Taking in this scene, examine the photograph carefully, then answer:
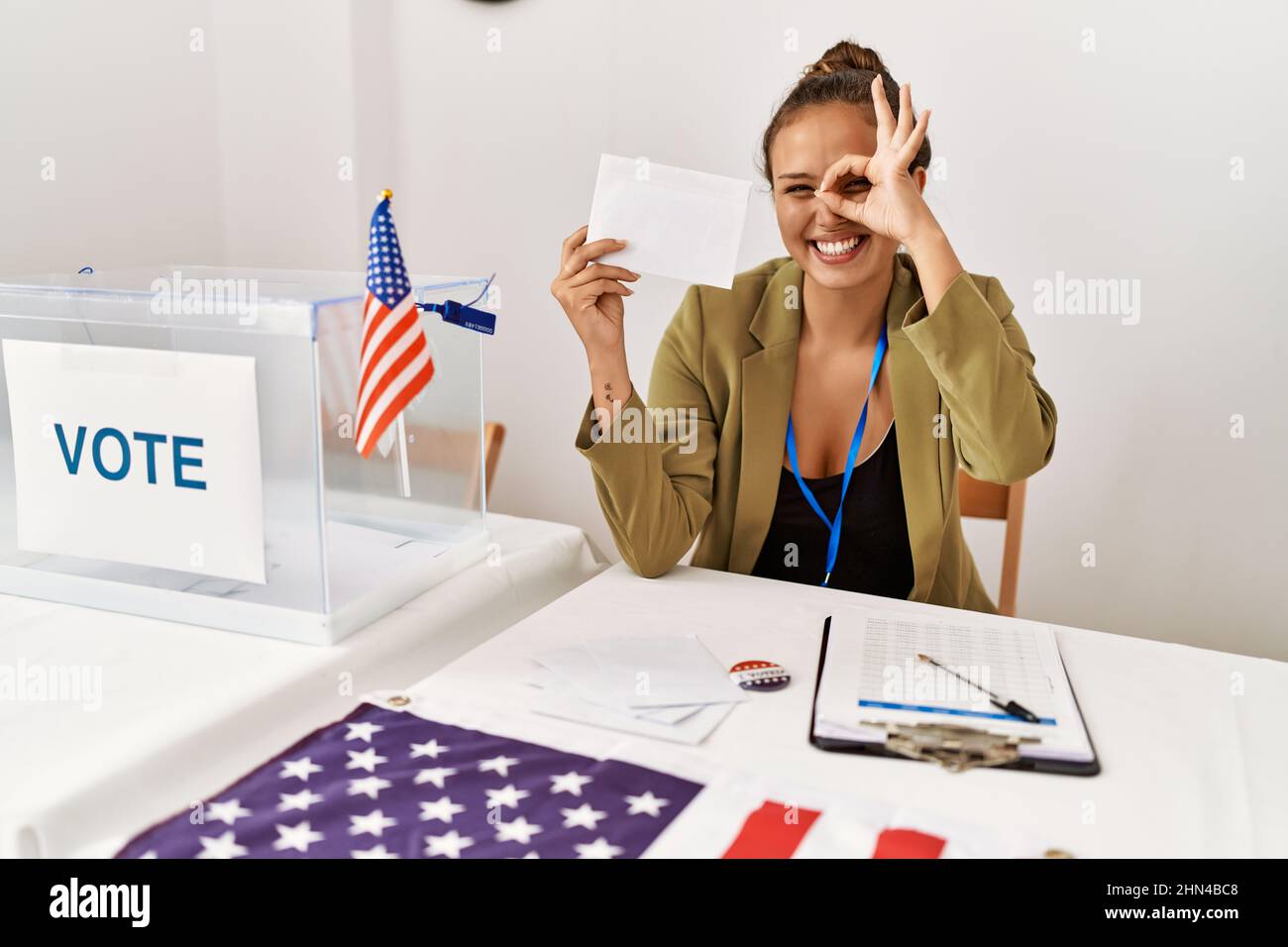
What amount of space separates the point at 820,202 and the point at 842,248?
72mm

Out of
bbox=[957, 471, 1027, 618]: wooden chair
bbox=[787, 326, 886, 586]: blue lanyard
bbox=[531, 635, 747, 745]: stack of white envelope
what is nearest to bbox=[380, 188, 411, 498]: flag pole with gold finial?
bbox=[531, 635, 747, 745]: stack of white envelope

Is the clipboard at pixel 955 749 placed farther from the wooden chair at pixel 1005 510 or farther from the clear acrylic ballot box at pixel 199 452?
the wooden chair at pixel 1005 510

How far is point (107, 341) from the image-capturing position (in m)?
1.18

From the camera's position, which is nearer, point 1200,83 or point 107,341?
point 107,341

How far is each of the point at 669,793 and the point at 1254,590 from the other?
1942 mm

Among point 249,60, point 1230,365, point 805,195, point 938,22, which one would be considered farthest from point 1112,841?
point 249,60

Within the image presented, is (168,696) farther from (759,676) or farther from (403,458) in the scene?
(759,676)

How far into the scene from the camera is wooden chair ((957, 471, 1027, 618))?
1.91 meters

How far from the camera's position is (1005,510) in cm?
→ 195

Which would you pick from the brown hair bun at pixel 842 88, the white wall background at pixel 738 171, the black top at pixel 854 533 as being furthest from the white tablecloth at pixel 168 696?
the white wall background at pixel 738 171

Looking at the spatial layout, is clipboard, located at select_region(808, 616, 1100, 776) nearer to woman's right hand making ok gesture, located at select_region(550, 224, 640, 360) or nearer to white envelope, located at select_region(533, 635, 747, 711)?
white envelope, located at select_region(533, 635, 747, 711)

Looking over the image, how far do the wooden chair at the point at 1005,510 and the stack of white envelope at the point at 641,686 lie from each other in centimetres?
95

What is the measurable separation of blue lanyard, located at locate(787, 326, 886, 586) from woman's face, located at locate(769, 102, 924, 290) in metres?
0.12
